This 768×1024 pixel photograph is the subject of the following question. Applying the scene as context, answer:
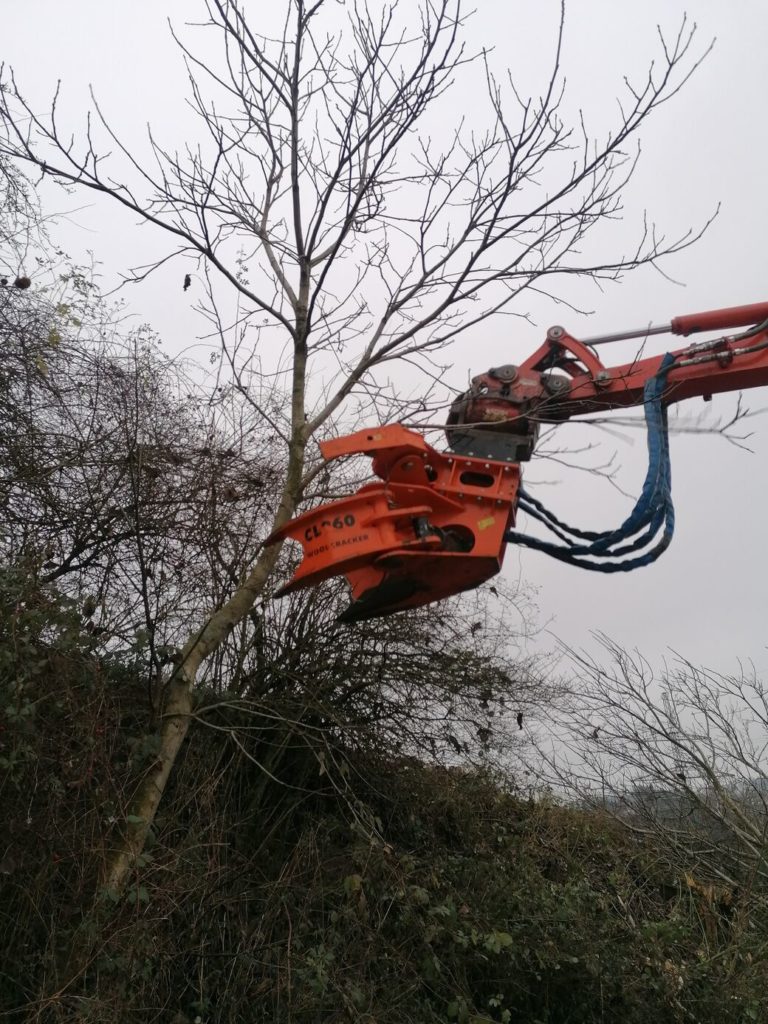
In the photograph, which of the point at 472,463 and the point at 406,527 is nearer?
the point at 406,527

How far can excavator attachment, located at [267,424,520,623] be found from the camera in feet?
16.3

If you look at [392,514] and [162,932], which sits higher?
[392,514]

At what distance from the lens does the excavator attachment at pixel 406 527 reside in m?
4.95

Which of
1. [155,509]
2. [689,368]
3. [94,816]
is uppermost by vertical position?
[689,368]

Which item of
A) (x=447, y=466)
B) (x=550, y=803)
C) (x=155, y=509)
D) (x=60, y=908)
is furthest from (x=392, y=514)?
(x=550, y=803)

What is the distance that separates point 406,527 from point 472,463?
25.3 inches

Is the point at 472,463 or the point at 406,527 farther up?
the point at 472,463

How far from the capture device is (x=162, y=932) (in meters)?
5.45

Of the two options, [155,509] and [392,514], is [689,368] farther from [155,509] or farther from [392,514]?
[155,509]

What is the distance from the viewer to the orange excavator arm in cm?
499

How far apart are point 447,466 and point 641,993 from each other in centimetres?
434

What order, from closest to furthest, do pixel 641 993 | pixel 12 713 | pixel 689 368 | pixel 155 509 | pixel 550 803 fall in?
pixel 12 713, pixel 689 368, pixel 641 993, pixel 155 509, pixel 550 803

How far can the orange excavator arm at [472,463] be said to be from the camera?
4988 millimetres

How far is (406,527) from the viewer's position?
5.02 metres
